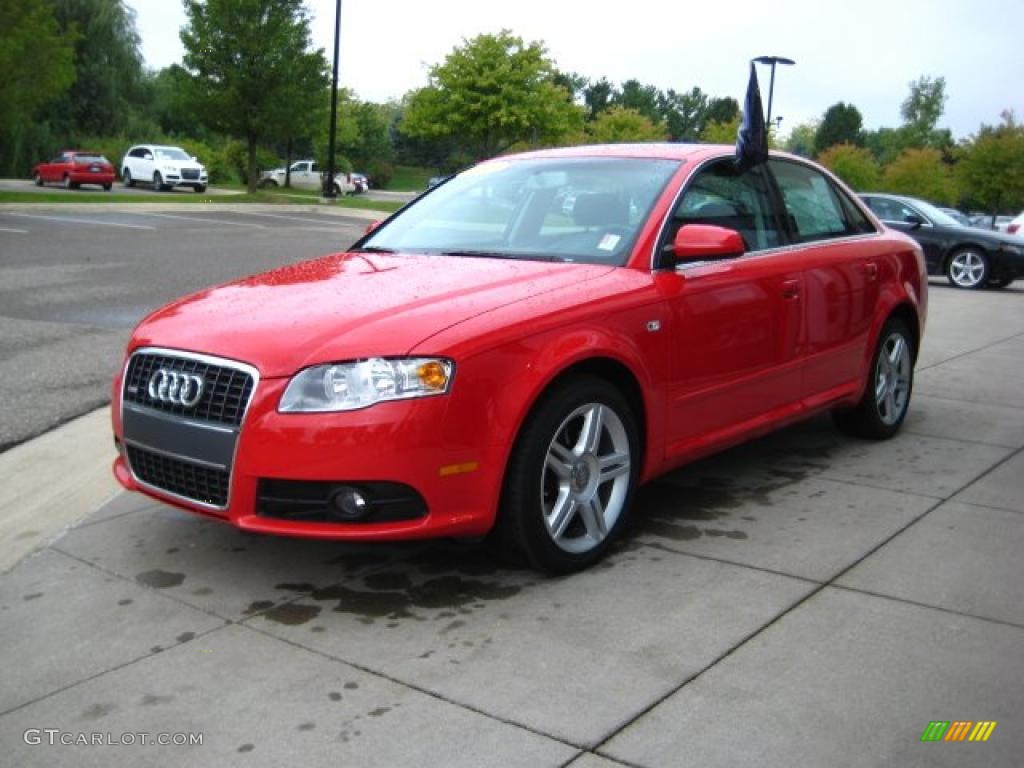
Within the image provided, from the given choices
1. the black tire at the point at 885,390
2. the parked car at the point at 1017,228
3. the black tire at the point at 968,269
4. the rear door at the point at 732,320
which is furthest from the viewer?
the parked car at the point at 1017,228

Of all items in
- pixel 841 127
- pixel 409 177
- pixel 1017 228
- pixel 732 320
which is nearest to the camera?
pixel 732 320

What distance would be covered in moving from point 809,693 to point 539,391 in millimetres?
1347

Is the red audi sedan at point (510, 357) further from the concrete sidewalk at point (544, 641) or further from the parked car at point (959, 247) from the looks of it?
the parked car at point (959, 247)

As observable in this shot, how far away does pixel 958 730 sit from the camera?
3.01 metres

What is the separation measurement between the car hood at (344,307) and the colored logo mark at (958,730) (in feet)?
6.29

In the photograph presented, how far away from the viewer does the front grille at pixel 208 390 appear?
3.79 meters

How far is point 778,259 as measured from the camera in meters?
5.33

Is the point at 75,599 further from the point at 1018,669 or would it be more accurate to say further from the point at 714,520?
the point at 1018,669

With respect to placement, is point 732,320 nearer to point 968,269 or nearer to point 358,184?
point 968,269

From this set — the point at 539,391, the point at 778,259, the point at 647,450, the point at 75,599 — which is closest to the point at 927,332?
the point at 778,259

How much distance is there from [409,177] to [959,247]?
261ft

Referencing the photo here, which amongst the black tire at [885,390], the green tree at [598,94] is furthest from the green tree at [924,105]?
the black tire at [885,390]

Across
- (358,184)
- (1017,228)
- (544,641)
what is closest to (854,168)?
(358,184)

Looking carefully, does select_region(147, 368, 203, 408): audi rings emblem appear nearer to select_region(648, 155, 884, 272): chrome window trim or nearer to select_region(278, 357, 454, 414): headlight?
select_region(278, 357, 454, 414): headlight
